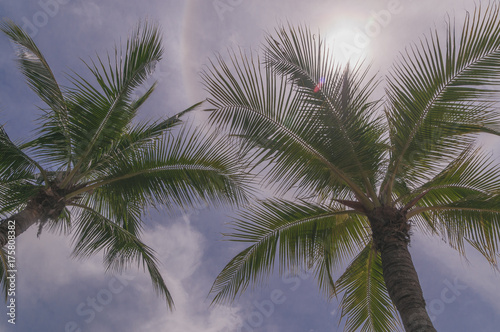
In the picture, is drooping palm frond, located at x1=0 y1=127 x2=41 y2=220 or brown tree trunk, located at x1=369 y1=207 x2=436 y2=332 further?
drooping palm frond, located at x1=0 y1=127 x2=41 y2=220

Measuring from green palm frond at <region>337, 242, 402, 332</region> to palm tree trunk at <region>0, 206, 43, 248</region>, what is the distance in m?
5.40

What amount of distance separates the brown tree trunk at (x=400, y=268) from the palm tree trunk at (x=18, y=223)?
5.45 metres

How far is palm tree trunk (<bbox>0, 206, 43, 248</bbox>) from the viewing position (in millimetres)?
6062

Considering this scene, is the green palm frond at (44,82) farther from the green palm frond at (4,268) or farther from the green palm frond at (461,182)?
the green palm frond at (461,182)

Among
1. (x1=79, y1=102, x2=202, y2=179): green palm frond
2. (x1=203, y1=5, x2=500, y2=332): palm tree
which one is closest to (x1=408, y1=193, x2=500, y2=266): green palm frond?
(x1=203, y1=5, x2=500, y2=332): palm tree

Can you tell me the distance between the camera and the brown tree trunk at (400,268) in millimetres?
4707

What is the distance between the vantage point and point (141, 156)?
24.0 ft

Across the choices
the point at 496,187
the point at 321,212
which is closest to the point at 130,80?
the point at 321,212

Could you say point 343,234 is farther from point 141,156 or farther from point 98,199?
point 98,199

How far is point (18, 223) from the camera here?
628 cm

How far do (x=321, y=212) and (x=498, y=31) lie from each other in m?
3.65

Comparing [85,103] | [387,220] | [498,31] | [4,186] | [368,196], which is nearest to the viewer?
[498,31]

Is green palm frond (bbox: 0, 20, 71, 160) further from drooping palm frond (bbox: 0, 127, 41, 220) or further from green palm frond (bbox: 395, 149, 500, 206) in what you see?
green palm frond (bbox: 395, 149, 500, 206)
